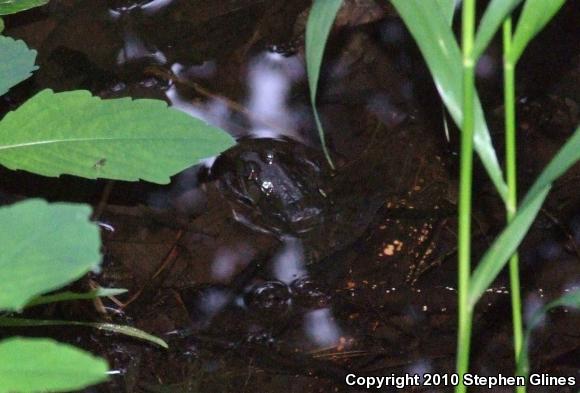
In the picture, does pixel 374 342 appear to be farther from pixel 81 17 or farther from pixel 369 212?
pixel 81 17

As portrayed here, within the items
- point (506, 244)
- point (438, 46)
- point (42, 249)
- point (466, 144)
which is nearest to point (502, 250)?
point (506, 244)

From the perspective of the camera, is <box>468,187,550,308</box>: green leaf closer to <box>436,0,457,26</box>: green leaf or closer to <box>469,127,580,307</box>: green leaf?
<box>469,127,580,307</box>: green leaf

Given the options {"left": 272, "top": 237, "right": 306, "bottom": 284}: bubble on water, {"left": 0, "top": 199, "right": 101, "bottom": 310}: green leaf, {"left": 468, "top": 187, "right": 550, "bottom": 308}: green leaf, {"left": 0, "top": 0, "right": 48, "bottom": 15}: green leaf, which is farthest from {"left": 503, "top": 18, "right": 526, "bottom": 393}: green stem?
{"left": 0, "top": 0, "right": 48, "bottom": 15}: green leaf

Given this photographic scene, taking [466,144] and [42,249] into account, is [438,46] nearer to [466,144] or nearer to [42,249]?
[466,144]

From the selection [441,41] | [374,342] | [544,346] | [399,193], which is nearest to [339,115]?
[399,193]

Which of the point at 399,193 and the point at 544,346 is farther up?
the point at 399,193

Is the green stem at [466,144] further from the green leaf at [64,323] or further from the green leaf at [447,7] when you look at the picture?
the green leaf at [64,323]

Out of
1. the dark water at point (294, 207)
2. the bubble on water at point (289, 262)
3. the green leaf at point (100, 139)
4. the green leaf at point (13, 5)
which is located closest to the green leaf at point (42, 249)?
the green leaf at point (100, 139)
